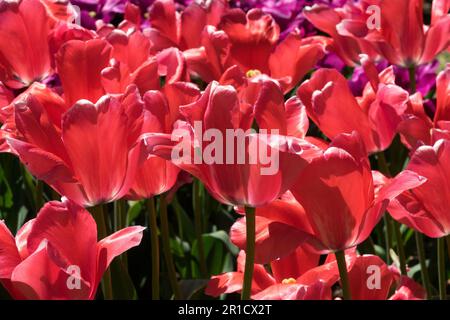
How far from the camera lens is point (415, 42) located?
6.31 feet

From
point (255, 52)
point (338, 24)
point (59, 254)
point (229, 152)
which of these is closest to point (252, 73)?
point (255, 52)

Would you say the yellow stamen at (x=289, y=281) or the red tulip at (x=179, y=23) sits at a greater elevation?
the red tulip at (x=179, y=23)

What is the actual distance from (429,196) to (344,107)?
267mm

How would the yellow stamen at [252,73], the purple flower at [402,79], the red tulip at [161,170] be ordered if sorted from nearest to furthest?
1. the red tulip at [161,170]
2. the yellow stamen at [252,73]
3. the purple flower at [402,79]

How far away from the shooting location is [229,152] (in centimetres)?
107

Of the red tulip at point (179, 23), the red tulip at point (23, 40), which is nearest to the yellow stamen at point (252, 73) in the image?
the red tulip at point (179, 23)

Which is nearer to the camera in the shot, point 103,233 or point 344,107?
point 103,233

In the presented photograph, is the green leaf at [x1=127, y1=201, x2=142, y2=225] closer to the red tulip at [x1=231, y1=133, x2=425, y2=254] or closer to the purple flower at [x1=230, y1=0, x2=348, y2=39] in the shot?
the purple flower at [x1=230, y1=0, x2=348, y2=39]

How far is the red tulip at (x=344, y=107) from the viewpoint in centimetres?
139

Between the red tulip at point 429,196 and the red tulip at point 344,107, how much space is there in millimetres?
209

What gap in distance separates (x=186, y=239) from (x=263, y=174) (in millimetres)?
1247

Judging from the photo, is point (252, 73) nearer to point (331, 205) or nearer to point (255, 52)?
point (255, 52)

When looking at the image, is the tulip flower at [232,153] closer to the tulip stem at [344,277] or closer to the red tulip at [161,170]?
the tulip stem at [344,277]

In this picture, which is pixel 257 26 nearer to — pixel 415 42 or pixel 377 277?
pixel 415 42
